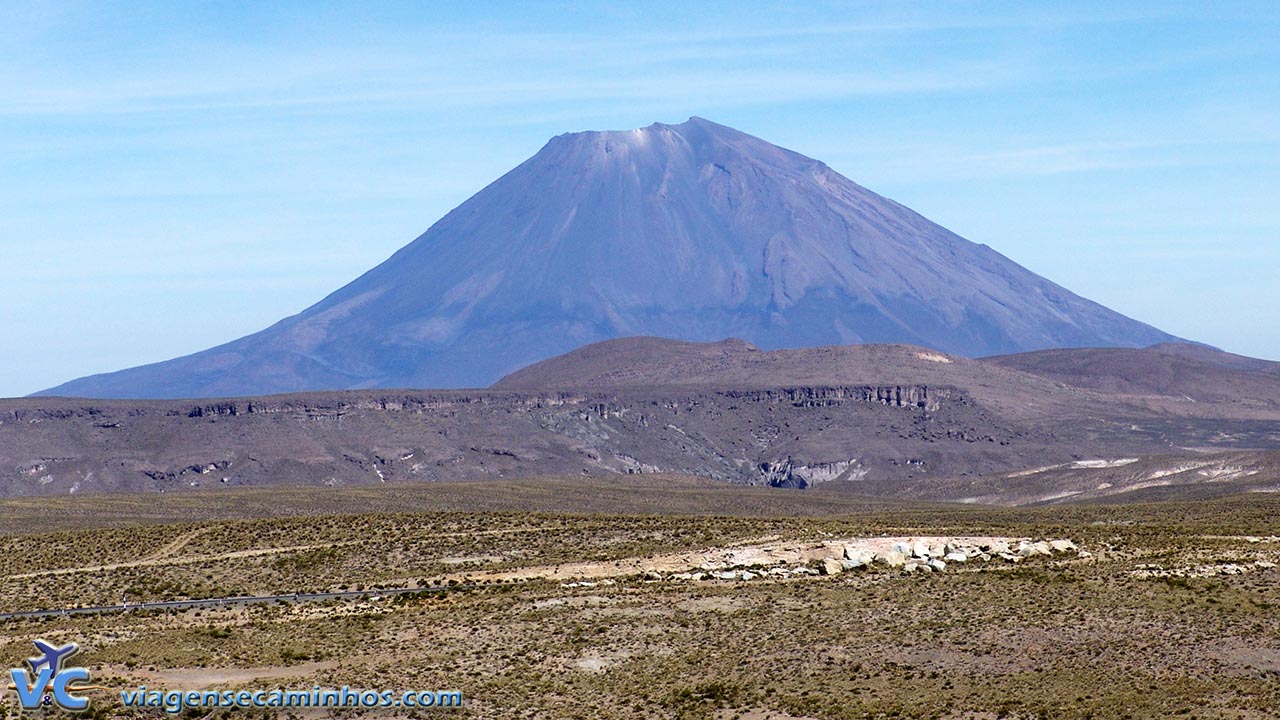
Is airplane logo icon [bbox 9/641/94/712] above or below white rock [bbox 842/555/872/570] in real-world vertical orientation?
below

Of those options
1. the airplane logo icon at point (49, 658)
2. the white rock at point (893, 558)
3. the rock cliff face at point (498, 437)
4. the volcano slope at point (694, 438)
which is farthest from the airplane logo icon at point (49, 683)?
the rock cliff face at point (498, 437)

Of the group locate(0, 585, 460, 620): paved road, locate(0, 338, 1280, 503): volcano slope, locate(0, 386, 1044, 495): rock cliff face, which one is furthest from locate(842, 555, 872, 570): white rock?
locate(0, 386, 1044, 495): rock cliff face

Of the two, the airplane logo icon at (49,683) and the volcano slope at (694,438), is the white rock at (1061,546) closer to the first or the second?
the airplane logo icon at (49,683)

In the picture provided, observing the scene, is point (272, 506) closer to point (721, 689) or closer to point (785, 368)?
point (721, 689)

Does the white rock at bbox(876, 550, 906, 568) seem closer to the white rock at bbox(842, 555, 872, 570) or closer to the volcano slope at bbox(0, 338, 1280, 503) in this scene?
the white rock at bbox(842, 555, 872, 570)

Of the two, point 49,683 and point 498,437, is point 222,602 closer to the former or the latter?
point 49,683
